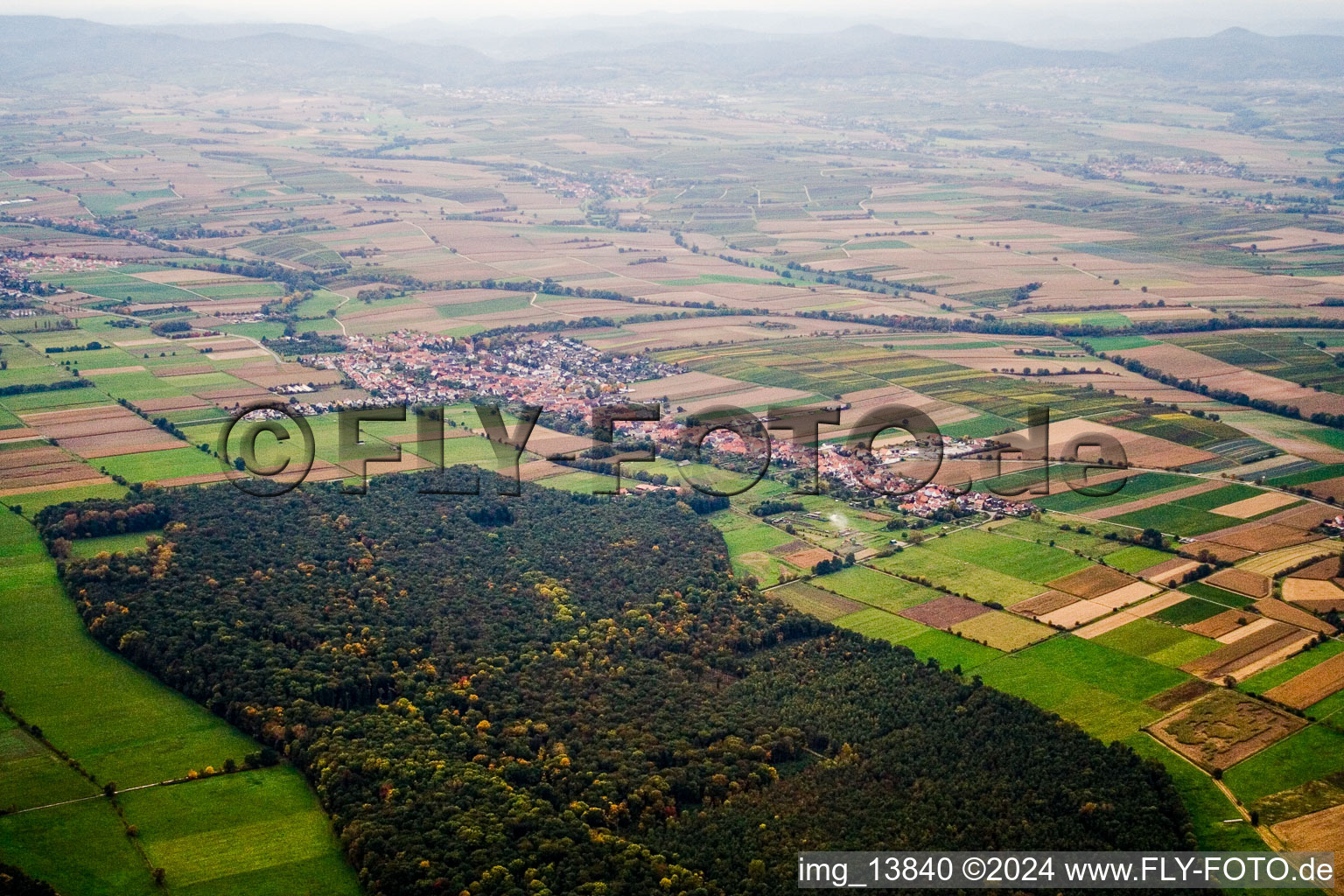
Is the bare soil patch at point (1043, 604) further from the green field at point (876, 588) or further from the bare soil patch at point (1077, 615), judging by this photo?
the green field at point (876, 588)

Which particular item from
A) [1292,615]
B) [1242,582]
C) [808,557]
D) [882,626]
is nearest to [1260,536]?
[1242,582]

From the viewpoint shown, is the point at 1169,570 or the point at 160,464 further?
the point at 160,464

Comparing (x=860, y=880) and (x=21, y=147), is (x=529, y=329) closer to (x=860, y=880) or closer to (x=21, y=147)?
(x=860, y=880)

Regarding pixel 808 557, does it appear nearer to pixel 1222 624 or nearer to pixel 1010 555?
pixel 1010 555

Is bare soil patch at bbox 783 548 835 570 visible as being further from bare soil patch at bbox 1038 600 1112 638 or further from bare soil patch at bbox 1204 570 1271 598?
bare soil patch at bbox 1204 570 1271 598

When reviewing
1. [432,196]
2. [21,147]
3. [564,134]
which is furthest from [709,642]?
[564,134]

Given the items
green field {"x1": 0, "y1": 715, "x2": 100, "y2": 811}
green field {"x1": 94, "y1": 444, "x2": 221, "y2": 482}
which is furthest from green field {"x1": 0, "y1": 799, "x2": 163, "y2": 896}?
green field {"x1": 94, "y1": 444, "x2": 221, "y2": 482}

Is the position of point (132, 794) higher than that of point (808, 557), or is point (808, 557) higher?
point (808, 557)

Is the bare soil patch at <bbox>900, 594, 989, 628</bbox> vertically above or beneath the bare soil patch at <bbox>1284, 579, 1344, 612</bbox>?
beneath
